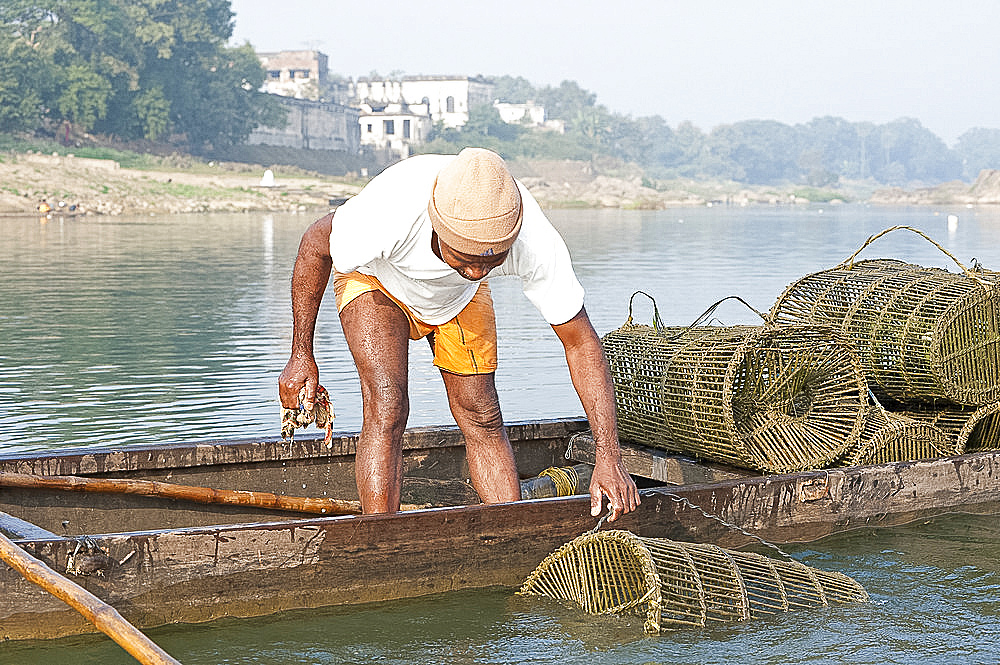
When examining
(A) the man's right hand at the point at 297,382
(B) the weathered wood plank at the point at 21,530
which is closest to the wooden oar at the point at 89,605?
(B) the weathered wood plank at the point at 21,530

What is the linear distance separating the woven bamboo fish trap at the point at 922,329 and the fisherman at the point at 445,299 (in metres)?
2.84

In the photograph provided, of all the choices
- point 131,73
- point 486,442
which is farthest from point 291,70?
point 486,442

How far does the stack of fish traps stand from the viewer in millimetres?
7441

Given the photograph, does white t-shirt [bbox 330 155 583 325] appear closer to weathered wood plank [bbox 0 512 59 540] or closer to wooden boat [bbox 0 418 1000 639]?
wooden boat [bbox 0 418 1000 639]

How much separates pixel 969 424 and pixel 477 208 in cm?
408

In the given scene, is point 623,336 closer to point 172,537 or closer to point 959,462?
point 959,462

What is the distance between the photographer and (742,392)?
24.7 feet

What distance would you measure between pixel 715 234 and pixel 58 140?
4688cm

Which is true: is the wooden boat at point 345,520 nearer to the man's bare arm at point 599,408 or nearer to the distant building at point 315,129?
the man's bare arm at point 599,408

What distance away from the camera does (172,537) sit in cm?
500

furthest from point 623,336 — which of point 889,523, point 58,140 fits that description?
point 58,140

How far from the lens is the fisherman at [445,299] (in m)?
4.73

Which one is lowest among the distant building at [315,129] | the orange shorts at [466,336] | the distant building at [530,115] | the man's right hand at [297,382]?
the man's right hand at [297,382]

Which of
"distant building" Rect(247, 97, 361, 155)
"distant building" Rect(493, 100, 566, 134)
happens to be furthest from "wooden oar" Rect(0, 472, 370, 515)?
"distant building" Rect(493, 100, 566, 134)
